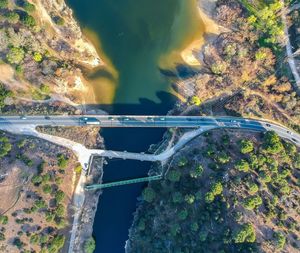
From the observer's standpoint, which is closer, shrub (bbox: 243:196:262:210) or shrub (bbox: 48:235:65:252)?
shrub (bbox: 243:196:262:210)

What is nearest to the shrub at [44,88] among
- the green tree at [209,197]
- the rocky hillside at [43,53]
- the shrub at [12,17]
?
the rocky hillside at [43,53]

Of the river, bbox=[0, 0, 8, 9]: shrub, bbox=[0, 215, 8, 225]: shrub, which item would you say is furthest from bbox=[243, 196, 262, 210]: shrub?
bbox=[0, 0, 8, 9]: shrub

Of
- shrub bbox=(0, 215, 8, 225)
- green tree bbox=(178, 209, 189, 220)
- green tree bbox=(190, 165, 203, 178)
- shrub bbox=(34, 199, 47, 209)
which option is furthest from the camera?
green tree bbox=(190, 165, 203, 178)

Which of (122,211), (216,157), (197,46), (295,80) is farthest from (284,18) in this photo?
(122,211)

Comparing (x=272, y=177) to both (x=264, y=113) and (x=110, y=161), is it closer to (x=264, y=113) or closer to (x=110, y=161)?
(x=264, y=113)

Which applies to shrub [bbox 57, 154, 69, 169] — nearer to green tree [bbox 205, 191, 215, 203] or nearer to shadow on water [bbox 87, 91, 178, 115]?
shadow on water [bbox 87, 91, 178, 115]
